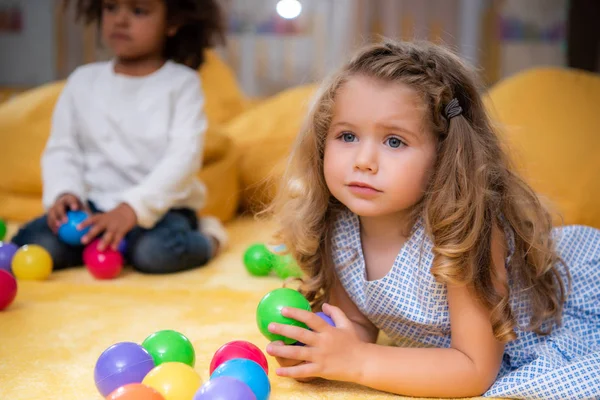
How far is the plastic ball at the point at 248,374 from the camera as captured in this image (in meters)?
0.91

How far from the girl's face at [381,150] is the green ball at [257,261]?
64 centimetres

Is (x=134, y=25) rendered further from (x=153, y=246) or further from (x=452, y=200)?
(x=452, y=200)

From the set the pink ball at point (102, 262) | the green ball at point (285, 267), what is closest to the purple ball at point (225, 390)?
the green ball at point (285, 267)

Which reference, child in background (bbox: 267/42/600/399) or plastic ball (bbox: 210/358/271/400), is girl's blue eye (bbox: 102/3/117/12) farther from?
plastic ball (bbox: 210/358/271/400)

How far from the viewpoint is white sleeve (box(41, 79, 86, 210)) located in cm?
185

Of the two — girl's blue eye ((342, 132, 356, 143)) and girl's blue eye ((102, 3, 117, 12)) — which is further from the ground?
girl's blue eye ((102, 3, 117, 12))

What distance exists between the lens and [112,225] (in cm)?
171

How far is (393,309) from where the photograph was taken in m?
1.10

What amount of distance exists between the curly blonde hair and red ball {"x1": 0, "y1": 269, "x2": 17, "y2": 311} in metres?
0.56

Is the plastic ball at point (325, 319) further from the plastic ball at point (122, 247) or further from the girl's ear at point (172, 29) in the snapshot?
the girl's ear at point (172, 29)

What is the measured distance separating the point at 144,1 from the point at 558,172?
4.11 ft

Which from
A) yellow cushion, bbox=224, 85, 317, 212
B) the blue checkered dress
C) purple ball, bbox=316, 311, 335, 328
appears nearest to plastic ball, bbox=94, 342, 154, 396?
purple ball, bbox=316, 311, 335, 328

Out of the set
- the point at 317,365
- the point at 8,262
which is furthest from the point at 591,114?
the point at 8,262

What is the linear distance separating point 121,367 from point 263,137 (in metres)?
1.62
